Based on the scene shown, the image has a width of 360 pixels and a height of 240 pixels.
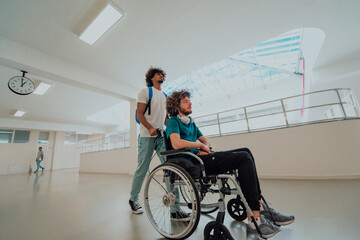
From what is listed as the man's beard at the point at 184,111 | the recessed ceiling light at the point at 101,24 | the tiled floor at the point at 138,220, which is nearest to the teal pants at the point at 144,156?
the tiled floor at the point at 138,220

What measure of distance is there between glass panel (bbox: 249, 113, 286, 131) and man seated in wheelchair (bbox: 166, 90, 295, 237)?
220cm

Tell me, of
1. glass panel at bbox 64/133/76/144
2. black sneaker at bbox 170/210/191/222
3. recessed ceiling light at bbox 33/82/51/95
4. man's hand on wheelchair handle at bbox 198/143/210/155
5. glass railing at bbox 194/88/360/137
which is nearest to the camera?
man's hand on wheelchair handle at bbox 198/143/210/155

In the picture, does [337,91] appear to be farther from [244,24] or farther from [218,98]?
[218,98]

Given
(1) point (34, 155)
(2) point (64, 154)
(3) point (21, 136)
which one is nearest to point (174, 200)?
(1) point (34, 155)

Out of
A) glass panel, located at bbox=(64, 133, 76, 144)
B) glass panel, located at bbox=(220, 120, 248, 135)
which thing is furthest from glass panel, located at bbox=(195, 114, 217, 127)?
glass panel, located at bbox=(64, 133, 76, 144)

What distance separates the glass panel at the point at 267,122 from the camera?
2.70 meters

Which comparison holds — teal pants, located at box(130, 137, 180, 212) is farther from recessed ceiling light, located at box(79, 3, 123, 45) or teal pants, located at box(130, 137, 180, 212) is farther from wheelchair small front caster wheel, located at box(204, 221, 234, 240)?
recessed ceiling light, located at box(79, 3, 123, 45)

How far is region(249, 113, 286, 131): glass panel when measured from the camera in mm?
2695

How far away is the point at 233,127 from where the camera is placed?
10.5ft

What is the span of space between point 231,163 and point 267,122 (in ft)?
8.36

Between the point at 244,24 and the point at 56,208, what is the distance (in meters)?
3.84

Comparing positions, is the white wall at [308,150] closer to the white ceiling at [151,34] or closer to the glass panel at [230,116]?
the glass panel at [230,116]

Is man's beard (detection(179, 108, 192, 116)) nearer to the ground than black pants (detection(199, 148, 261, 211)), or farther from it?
farther from it

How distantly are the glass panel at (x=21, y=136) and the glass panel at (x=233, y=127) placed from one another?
13.0m
